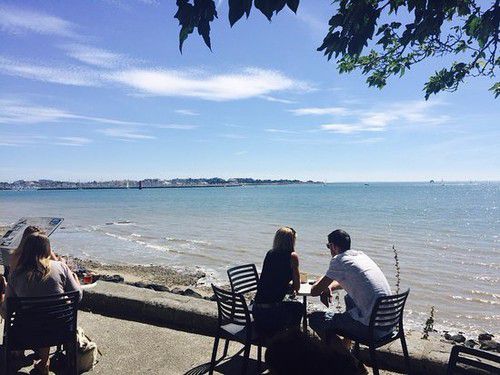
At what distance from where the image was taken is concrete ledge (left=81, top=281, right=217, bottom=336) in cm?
544

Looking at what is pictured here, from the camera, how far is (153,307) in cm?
573

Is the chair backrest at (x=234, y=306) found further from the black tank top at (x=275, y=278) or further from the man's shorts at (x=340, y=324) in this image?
the man's shorts at (x=340, y=324)

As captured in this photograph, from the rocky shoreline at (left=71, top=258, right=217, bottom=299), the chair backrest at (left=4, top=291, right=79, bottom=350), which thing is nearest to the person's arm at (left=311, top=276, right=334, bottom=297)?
the chair backrest at (left=4, top=291, right=79, bottom=350)

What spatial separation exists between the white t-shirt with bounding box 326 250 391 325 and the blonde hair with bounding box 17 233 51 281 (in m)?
2.92

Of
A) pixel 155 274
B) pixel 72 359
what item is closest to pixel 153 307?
pixel 72 359

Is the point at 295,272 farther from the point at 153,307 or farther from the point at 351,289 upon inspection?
the point at 153,307

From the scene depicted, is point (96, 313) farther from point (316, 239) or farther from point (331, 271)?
point (316, 239)

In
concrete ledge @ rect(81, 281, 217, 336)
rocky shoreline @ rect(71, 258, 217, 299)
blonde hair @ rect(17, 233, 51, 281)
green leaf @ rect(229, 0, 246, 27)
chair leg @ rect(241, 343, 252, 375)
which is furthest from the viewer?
rocky shoreline @ rect(71, 258, 217, 299)

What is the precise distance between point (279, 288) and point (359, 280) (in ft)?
2.95

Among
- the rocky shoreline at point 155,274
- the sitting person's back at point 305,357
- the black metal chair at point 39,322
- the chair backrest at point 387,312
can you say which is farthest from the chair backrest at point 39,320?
the rocky shoreline at point 155,274

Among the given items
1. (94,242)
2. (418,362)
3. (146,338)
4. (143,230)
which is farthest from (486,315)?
(143,230)

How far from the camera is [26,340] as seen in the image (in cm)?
368

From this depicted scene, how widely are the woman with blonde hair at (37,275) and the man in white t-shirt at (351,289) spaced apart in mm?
2618

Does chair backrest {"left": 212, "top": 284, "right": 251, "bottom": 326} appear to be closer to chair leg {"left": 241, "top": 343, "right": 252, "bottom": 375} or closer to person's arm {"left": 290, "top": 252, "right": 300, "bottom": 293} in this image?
chair leg {"left": 241, "top": 343, "right": 252, "bottom": 375}
